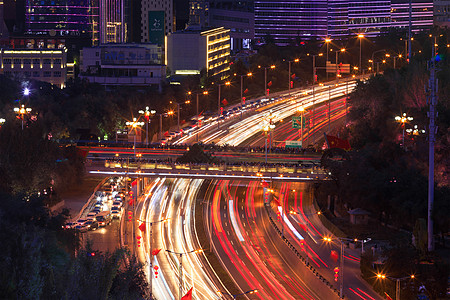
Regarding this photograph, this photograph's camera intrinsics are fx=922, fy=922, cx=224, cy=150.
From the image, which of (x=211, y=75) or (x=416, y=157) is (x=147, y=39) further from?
(x=416, y=157)

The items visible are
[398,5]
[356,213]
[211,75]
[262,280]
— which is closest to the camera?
[262,280]

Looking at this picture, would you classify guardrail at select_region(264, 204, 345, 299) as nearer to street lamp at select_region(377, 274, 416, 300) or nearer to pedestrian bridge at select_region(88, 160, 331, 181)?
street lamp at select_region(377, 274, 416, 300)

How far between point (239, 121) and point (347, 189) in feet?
101

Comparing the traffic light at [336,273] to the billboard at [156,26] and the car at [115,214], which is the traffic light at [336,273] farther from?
the billboard at [156,26]

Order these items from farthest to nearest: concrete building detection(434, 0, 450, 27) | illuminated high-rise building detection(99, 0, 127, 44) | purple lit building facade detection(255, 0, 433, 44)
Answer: concrete building detection(434, 0, 450, 27) < illuminated high-rise building detection(99, 0, 127, 44) < purple lit building facade detection(255, 0, 433, 44)

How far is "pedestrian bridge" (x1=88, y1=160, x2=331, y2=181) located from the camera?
56.3 metres

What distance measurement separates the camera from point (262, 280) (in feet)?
142

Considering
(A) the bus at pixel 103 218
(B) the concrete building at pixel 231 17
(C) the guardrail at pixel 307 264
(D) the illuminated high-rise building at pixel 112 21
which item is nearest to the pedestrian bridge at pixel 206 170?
(A) the bus at pixel 103 218

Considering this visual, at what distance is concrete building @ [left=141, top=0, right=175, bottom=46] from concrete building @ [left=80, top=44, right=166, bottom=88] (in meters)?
24.3

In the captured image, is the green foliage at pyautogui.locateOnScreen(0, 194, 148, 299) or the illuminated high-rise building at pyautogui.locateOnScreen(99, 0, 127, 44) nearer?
the green foliage at pyautogui.locateOnScreen(0, 194, 148, 299)

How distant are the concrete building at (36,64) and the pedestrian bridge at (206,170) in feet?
180

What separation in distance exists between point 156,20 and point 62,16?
87.5 ft

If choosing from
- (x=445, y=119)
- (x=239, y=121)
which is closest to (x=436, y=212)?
(x=445, y=119)

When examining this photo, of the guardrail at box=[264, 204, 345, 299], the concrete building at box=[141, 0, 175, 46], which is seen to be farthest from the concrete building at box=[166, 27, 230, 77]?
the guardrail at box=[264, 204, 345, 299]
